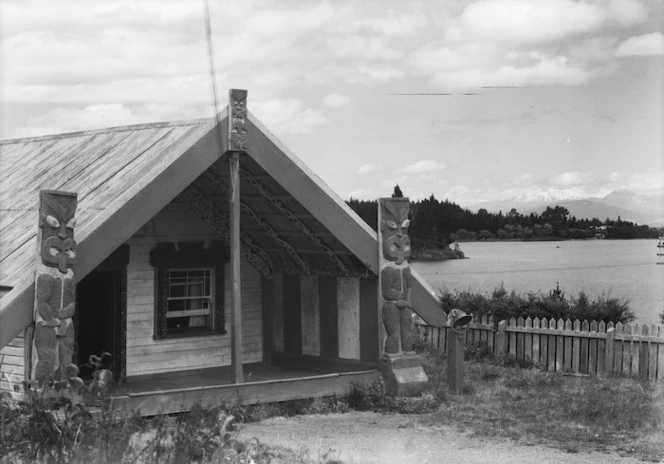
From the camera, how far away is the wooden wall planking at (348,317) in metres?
15.7

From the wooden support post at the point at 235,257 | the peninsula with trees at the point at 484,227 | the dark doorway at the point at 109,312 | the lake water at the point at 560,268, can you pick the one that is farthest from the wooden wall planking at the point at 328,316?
the lake water at the point at 560,268

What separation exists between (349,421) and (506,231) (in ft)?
87.4

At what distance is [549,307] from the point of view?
66.7ft

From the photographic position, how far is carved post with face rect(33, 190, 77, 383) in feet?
38.1

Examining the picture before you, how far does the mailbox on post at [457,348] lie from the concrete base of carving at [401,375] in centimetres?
57

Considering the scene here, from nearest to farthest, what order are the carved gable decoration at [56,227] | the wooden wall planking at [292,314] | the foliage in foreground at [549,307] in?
the carved gable decoration at [56,227], the wooden wall planking at [292,314], the foliage in foreground at [549,307]

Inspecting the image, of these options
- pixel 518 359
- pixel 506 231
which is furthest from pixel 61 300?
pixel 506 231

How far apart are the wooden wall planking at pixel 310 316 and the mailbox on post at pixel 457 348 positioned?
7.22 ft

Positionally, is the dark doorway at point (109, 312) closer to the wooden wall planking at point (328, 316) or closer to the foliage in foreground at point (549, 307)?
the wooden wall planking at point (328, 316)

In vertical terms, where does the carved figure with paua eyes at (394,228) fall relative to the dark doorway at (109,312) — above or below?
above

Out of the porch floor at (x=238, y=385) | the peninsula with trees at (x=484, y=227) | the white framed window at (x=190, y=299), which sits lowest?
the porch floor at (x=238, y=385)

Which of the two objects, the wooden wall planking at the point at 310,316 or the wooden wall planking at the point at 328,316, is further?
the wooden wall planking at the point at 310,316

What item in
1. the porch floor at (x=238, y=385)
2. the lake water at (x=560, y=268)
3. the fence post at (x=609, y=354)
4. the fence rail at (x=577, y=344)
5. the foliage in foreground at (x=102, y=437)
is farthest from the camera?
the lake water at (x=560, y=268)

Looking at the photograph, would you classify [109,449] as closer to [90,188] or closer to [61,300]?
[61,300]
